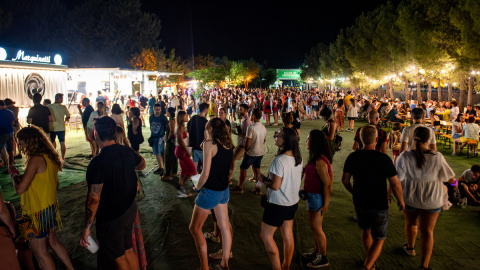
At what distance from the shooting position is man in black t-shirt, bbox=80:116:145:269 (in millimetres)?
2789

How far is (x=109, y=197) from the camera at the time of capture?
9.45 feet

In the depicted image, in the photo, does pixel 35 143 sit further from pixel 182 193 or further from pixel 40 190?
pixel 182 193

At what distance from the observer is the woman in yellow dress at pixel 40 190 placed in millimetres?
3297

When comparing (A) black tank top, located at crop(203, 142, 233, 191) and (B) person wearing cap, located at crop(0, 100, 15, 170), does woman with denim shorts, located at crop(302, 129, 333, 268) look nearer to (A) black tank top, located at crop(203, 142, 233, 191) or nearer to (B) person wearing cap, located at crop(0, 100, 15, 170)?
(A) black tank top, located at crop(203, 142, 233, 191)

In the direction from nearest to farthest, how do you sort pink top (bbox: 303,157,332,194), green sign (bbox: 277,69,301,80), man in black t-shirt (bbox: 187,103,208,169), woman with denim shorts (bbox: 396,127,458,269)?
1. woman with denim shorts (bbox: 396,127,458,269)
2. pink top (bbox: 303,157,332,194)
3. man in black t-shirt (bbox: 187,103,208,169)
4. green sign (bbox: 277,69,301,80)

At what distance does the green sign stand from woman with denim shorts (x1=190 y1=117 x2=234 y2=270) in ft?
283

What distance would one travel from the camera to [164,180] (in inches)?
297

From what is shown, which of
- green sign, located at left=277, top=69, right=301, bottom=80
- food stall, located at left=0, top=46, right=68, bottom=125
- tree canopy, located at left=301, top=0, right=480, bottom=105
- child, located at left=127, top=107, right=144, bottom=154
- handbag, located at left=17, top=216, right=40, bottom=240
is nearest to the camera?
handbag, located at left=17, top=216, right=40, bottom=240

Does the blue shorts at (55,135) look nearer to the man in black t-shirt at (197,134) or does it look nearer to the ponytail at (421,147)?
the man in black t-shirt at (197,134)

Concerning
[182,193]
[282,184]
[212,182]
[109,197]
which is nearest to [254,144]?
[182,193]

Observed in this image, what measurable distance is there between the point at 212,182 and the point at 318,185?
47.9 inches

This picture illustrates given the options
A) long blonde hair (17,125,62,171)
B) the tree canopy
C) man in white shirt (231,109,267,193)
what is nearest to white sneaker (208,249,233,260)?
long blonde hair (17,125,62,171)

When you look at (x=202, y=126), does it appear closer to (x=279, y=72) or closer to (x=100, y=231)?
(x=100, y=231)

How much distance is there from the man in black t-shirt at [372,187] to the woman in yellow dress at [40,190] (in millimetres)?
3222
